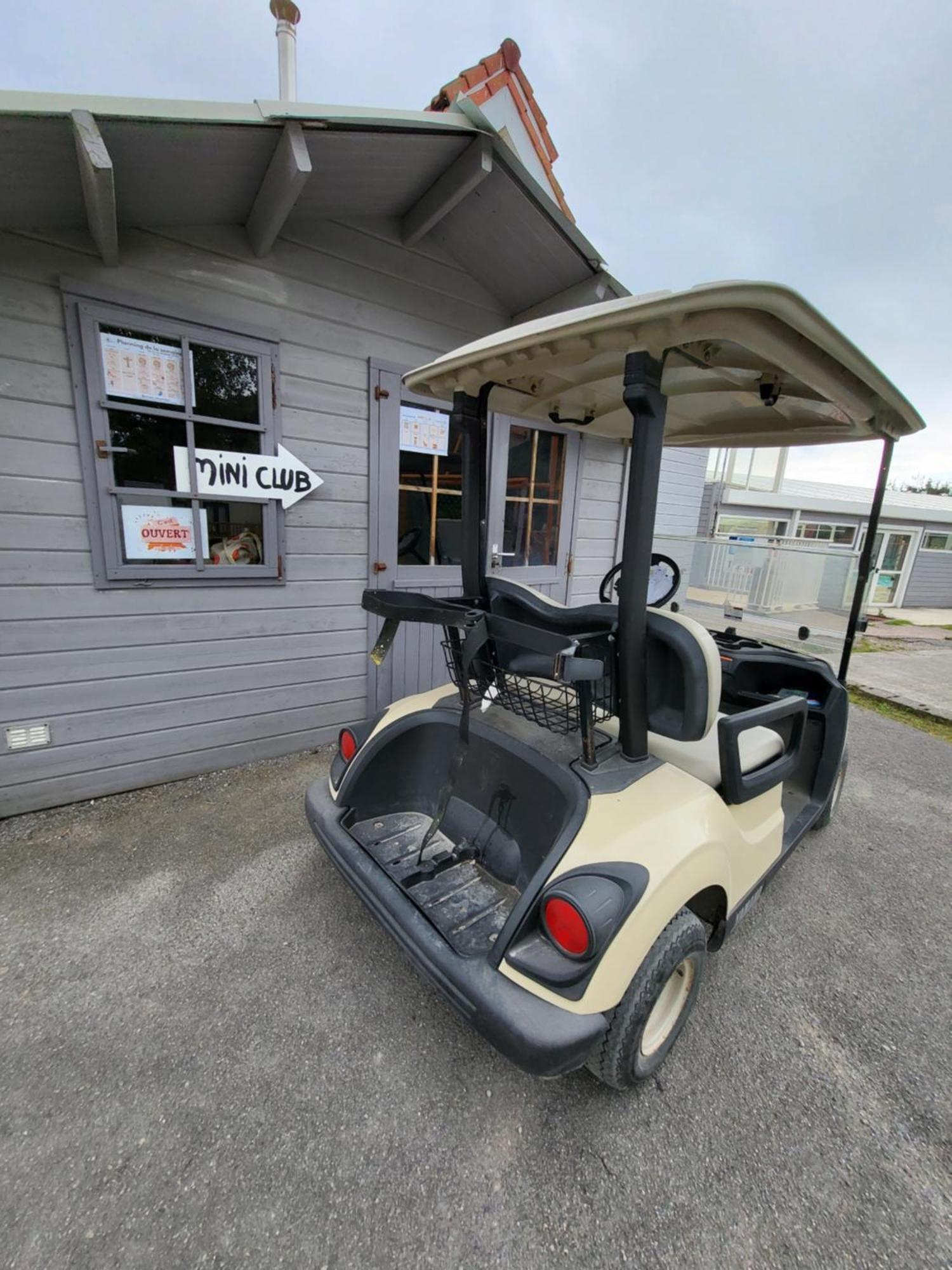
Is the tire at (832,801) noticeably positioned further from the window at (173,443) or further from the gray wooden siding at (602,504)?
the window at (173,443)

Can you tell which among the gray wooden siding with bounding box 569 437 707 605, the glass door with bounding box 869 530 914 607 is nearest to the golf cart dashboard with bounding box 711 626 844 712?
the gray wooden siding with bounding box 569 437 707 605

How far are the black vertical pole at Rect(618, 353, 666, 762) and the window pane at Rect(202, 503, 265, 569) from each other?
2.11 meters

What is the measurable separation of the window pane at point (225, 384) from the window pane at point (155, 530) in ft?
1.57

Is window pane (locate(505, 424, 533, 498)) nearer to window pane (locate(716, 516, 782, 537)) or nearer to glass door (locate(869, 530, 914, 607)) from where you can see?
window pane (locate(716, 516, 782, 537))

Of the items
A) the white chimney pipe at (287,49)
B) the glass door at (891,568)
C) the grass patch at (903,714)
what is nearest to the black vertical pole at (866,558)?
the grass patch at (903,714)

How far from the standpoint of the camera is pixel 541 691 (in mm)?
1792

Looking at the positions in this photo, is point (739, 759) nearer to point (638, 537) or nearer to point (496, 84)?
point (638, 537)

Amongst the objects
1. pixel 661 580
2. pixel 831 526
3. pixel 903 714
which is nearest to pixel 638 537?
pixel 661 580

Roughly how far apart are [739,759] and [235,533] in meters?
2.55

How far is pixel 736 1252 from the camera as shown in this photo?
3.38 feet

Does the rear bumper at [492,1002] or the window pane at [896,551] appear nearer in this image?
the rear bumper at [492,1002]

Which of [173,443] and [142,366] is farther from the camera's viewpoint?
[173,443]

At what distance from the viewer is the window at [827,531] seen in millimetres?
11703

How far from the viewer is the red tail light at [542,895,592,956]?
1.09 metres
